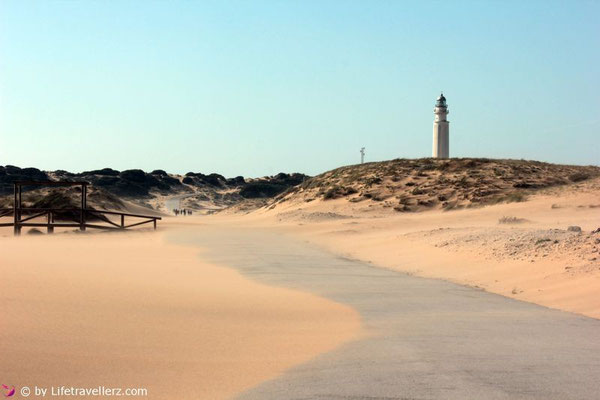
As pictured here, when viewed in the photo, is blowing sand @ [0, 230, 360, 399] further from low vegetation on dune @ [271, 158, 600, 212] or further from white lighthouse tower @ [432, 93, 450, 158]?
white lighthouse tower @ [432, 93, 450, 158]

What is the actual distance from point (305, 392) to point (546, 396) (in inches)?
76.3

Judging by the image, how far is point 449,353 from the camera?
602 centimetres

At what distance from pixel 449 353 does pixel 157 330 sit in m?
3.17

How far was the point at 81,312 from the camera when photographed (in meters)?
7.32

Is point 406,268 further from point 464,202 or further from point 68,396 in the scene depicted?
point 464,202

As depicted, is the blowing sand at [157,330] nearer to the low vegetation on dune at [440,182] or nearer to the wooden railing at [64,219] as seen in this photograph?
the wooden railing at [64,219]

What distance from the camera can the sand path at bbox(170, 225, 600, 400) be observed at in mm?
4898

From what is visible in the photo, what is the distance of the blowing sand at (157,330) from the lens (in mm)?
5008

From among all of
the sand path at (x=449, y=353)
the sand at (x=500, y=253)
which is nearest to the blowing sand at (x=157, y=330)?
the sand path at (x=449, y=353)

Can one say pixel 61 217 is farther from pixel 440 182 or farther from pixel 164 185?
pixel 164 185

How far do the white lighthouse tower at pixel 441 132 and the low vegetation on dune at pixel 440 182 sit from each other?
11592 mm

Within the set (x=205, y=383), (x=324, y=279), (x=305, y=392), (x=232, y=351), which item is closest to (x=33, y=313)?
(x=232, y=351)

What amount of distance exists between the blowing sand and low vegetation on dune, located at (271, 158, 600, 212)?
2911 cm

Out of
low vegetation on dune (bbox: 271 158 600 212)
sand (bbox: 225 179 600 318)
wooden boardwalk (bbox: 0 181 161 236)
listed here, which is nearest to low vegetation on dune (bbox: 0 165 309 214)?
low vegetation on dune (bbox: 271 158 600 212)
